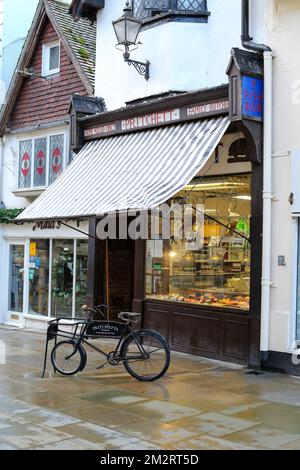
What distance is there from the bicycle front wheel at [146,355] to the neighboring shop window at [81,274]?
4.79 meters

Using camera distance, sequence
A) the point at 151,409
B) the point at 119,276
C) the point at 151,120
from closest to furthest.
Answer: the point at 151,409, the point at 151,120, the point at 119,276

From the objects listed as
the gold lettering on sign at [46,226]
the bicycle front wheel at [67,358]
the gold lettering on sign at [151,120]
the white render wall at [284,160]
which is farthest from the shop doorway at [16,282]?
the white render wall at [284,160]

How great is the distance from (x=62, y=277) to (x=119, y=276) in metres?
1.74

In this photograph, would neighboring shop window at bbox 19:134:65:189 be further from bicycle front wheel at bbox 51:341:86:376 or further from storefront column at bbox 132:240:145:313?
bicycle front wheel at bbox 51:341:86:376

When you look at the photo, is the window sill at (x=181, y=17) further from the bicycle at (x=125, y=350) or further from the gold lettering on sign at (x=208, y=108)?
the bicycle at (x=125, y=350)

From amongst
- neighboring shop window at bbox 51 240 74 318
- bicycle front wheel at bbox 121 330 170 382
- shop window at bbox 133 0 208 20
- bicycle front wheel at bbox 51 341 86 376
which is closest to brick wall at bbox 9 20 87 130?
shop window at bbox 133 0 208 20

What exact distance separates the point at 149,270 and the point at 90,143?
9.21 feet

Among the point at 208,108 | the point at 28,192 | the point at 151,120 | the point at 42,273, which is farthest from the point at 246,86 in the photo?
the point at 42,273

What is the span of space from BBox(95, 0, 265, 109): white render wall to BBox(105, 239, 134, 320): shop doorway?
3167 millimetres

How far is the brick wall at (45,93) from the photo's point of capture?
14.2 m

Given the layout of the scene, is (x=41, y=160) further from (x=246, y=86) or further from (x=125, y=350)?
(x=125, y=350)

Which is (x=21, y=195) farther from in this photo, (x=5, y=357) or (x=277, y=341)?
(x=277, y=341)

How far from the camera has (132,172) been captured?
9.88 metres
